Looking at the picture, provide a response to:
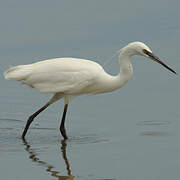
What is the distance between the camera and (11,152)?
358 inches

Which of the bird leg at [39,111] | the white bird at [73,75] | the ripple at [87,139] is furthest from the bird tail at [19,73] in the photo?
the ripple at [87,139]

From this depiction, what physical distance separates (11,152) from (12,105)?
2321mm

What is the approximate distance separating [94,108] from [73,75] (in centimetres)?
161

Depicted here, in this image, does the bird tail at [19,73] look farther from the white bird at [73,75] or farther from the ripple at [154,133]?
the ripple at [154,133]

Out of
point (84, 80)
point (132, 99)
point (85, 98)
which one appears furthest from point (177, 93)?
point (84, 80)

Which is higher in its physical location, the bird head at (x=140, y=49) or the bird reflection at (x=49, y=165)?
the bird head at (x=140, y=49)

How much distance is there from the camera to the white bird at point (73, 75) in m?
9.62

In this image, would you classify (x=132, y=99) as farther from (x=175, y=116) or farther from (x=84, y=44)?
(x=84, y=44)

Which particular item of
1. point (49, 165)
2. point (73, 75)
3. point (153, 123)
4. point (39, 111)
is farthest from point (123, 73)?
point (49, 165)

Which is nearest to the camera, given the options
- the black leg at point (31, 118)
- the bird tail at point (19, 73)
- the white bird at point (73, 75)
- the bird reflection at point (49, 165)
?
the bird reflection at point (49, 165)

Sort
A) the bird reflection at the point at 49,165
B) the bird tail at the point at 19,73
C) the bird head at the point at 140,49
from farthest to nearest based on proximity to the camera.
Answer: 1. the bird tail at the point at 19,73
2. the bird head at the point at 140,49
3. the bird reflection at the point at 49,165

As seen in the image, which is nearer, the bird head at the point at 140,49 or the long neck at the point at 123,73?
the bird head at the point at 140,49

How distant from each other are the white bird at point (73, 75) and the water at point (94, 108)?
651mm

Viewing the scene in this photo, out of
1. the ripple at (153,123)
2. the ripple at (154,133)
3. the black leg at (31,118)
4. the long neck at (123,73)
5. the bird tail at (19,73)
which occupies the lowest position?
the ripple at (154,133)
